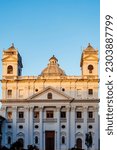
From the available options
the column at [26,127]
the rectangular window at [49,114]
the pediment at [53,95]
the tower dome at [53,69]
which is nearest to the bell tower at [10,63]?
the tower dome at [53,69]

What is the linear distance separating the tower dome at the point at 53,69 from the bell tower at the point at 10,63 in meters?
3.84

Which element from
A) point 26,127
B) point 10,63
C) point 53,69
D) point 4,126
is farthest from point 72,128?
point 10,63

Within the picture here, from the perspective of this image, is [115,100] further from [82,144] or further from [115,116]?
[82,144]

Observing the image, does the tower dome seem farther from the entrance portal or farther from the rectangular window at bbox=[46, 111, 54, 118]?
the entrance portal

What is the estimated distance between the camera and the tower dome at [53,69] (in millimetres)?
50150

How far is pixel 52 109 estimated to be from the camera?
4738cm

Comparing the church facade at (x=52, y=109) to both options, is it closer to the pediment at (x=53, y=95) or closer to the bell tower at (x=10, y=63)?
the pediment at (x=53, y=95)

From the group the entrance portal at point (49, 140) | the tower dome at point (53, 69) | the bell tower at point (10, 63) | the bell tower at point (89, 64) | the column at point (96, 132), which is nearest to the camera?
the column at point (96, 132)

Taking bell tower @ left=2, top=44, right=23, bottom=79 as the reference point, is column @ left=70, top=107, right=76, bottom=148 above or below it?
below

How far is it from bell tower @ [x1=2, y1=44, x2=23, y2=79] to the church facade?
0.59m

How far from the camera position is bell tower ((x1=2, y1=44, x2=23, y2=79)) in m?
48.9

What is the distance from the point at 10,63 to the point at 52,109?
26.8 ft

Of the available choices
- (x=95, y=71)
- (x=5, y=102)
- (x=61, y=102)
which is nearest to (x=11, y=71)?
(x=5, y=102)

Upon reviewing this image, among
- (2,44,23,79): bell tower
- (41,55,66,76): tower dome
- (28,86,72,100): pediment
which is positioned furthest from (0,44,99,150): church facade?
(41,55,66,76): tower dome
